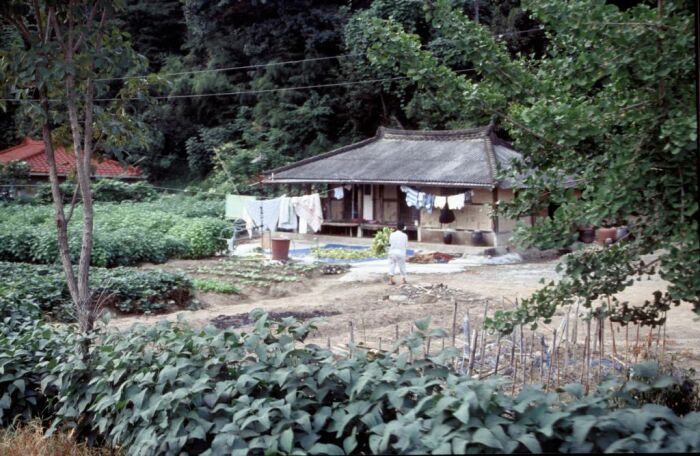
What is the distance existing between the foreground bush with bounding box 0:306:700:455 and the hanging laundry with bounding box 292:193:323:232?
22.0 metres

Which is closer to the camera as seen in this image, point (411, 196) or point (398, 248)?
point (398, 248)

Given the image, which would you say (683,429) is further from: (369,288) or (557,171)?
(369,288)

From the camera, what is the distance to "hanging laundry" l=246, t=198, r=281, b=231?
2672cm

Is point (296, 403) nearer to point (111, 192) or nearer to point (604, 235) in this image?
point (604, 235)

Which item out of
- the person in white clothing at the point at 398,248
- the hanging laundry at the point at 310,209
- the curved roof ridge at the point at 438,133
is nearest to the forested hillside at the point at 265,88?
the curved roof ridge at the point at 438,133

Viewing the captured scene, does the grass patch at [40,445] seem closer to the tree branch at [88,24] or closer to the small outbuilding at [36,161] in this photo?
the tree branch at [88,24]

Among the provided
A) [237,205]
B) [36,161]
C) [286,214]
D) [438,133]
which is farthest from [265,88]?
[286,214]

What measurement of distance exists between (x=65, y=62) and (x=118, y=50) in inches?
29.2

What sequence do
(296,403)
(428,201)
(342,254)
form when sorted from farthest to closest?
1. (428,201)
2. (342,254)
3. (296,403)

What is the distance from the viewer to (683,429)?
11.2 feet

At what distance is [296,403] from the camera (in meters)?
4.14

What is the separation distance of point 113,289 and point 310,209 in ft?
45.7

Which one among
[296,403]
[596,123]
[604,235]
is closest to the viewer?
[296,403]

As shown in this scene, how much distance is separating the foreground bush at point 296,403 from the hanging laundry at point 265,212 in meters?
20.9
